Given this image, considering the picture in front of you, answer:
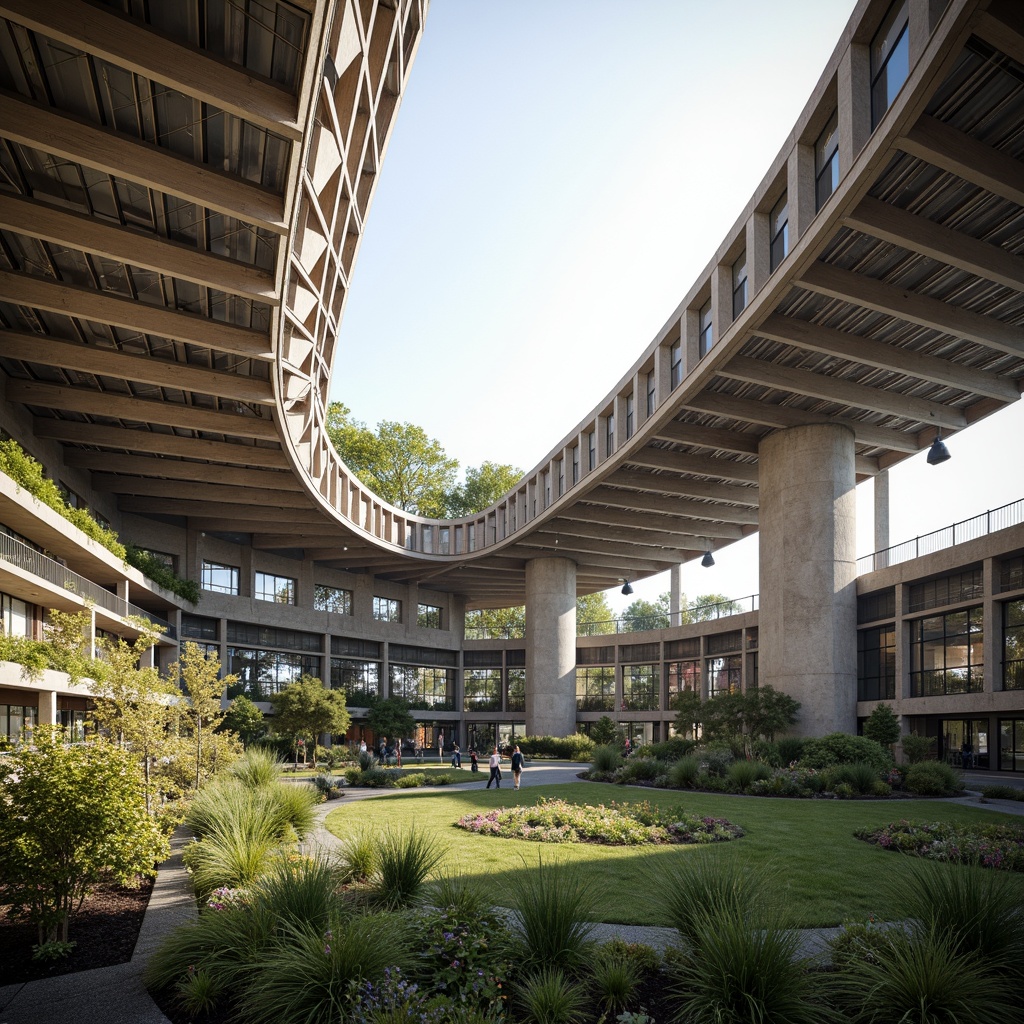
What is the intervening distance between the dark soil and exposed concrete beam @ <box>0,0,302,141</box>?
1290cm

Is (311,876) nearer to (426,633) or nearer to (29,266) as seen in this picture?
(29,266)

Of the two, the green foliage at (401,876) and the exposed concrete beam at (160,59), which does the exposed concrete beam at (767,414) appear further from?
the green foliage at (401,876)

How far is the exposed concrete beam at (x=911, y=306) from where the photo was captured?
2342 cm

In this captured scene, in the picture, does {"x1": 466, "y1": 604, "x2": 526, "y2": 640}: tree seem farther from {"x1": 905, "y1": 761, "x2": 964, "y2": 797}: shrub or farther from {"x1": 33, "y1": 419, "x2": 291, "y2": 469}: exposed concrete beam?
{"x1": 905, "y1": 761, "x2": 964, "y2": 797}: shrub

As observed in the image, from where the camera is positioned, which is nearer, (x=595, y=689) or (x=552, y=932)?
(x=552, y=932)

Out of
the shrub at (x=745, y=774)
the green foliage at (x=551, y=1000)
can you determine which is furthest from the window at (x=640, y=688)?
the green foliage at (x=551, y=1000)

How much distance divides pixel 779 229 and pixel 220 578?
3636cm

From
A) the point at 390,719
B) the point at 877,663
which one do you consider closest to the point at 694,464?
the point at 877,663

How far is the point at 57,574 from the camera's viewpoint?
2686 centimetres

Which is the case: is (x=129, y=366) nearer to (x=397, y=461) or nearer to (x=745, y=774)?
(x=745, y=774)

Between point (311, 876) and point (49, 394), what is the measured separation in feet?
80.8

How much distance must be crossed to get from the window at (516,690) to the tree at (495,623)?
52.3 feet

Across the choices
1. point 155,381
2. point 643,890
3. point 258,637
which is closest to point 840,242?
point 643,890

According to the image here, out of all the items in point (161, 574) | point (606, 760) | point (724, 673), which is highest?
point (161, 574)
